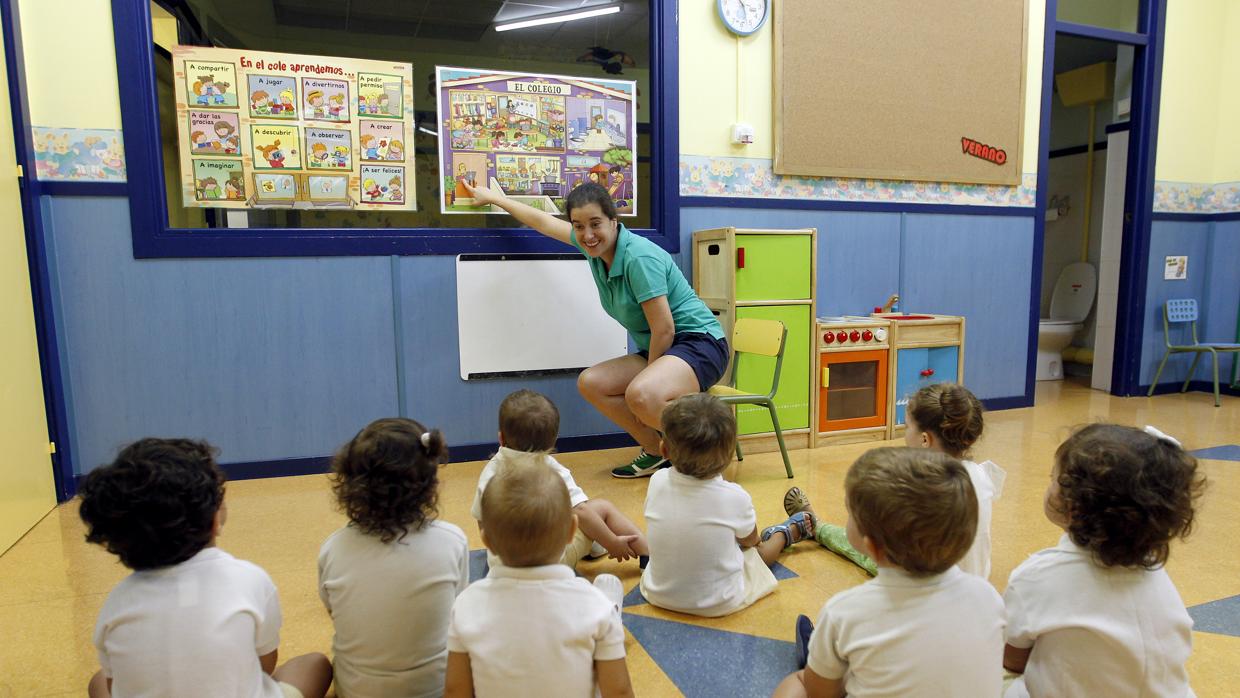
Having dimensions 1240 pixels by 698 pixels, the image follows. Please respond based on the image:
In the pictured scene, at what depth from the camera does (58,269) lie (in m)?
2.62

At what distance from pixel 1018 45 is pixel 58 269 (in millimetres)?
4665

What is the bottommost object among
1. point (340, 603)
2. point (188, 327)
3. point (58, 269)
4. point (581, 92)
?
point (340, 603)

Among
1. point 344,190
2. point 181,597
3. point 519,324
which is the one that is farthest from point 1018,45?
point 181,597

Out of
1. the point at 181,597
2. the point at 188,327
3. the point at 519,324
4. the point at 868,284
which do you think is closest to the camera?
the point at 181,597

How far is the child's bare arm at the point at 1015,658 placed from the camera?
3.70ft

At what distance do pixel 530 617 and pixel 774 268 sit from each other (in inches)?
98.5

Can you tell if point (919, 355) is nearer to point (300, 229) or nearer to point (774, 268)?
point (774, 268)

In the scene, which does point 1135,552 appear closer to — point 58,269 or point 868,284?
point 868,284

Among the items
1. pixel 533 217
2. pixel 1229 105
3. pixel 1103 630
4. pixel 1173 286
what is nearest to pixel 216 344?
pixel 533 217

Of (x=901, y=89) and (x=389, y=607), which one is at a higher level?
(x=901, y=89)

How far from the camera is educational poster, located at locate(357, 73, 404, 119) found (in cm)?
293

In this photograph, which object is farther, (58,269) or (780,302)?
(780,302)

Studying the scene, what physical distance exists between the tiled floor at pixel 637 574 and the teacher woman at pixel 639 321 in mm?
314

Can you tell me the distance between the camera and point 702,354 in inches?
107
